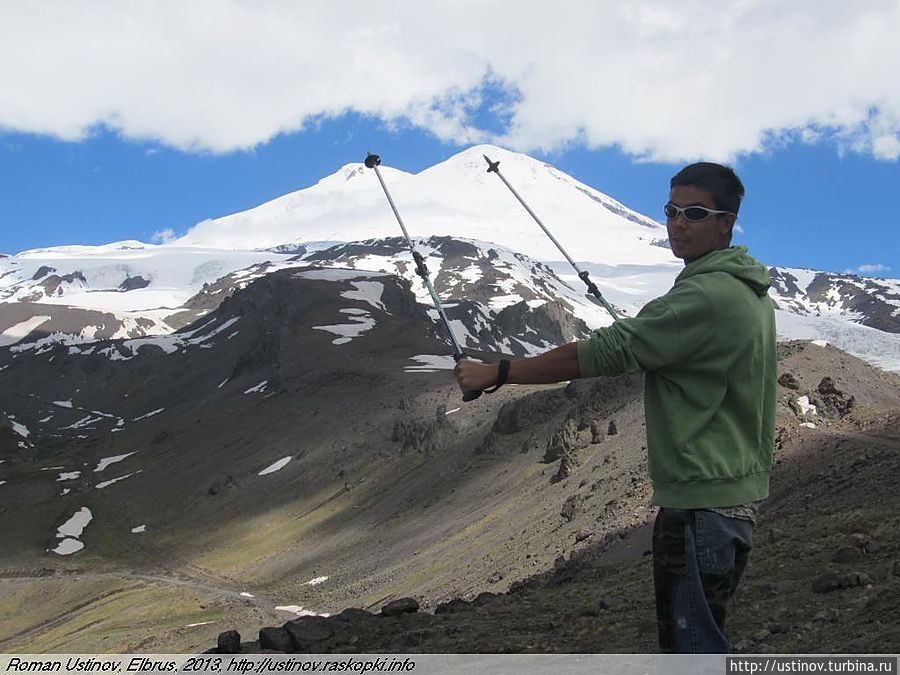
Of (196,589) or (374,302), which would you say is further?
(374,302)

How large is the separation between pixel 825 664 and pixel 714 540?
8.19ft

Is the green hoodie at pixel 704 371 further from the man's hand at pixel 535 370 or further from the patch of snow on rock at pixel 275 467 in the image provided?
the patch of snow on rock at pixel 275 467

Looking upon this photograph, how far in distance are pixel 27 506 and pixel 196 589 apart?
206ft

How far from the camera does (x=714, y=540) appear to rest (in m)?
6.20

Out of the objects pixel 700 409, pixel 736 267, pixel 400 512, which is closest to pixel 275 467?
pixel 400 512

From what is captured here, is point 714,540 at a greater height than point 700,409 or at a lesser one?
lesser

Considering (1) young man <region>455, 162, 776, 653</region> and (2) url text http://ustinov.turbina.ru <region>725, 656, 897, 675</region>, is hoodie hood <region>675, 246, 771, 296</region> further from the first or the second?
(2) url text http://ustinov.turbina.ru <region>725, 656, 897, 675</region>

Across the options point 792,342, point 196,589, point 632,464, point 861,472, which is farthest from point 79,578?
point 861,472

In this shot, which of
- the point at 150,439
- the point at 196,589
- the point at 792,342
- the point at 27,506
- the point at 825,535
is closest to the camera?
the point at 825,535

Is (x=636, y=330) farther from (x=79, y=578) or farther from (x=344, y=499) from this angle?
(x=79, y=578)

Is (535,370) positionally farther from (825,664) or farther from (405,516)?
(405,516)

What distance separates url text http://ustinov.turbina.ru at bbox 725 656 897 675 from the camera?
729 cm

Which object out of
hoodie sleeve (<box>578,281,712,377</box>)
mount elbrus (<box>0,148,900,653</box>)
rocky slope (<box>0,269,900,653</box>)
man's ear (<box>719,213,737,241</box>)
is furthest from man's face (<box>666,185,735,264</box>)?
rocky slope (<box>0,269,900,653</box>)

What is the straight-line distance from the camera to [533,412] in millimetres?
71438
